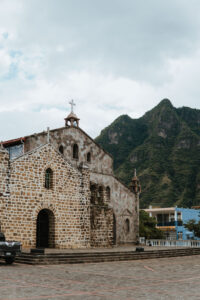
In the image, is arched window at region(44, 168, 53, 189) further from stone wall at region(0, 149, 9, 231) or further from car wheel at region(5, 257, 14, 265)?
car wheel at region(5, 257, 14, 265)

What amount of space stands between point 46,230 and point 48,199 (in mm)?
2081

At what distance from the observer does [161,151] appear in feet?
374

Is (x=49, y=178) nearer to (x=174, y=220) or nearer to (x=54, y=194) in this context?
(x=54, y=194)

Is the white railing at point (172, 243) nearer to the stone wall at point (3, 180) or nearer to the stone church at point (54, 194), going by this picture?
the stone church at point (54, 194)

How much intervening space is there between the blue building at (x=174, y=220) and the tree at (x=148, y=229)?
11452mm

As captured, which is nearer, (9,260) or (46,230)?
(9,260)

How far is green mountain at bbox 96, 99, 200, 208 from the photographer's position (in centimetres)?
9903

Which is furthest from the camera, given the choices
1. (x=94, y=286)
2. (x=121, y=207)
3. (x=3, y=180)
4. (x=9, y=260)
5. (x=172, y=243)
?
(x=121, y=207)

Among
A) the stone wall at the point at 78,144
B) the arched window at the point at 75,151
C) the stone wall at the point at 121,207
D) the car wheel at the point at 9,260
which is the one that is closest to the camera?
the car wheel at the point at 9,260

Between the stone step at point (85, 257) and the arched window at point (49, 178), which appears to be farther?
the arched window at point (49, 178)

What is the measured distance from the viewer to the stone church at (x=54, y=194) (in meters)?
20.6

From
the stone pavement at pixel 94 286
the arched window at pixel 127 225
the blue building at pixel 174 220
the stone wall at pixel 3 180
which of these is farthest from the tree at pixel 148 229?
the stone pavement at pixel 94 286

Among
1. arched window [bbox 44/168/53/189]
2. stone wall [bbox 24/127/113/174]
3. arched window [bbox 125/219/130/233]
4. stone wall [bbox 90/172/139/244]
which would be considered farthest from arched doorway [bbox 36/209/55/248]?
→ arched window [bbox 125/219/130/233]

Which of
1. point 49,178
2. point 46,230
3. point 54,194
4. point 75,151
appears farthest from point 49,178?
point 75,151
